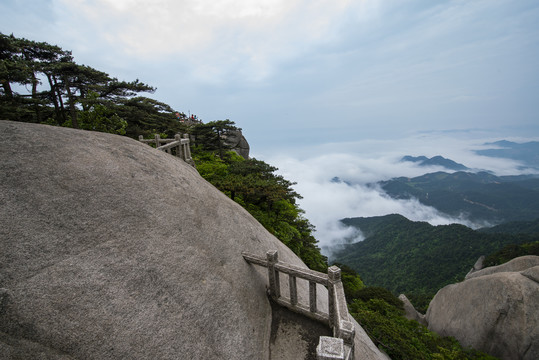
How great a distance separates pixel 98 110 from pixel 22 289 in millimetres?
24157

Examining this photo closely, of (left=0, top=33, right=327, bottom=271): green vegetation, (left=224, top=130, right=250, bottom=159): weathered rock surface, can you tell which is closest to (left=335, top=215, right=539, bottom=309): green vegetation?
(left=0, top=33, right=327, bottom=271): green vegetation

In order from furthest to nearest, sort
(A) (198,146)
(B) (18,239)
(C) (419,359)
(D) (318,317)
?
(A) (198,146)
(C) (419,359)
(D) (318,317)
(B) (18,239)

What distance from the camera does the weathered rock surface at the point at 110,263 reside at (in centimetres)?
459

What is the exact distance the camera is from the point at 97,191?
673 centimetres

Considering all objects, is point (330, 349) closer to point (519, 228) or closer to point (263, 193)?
point (263, 193)

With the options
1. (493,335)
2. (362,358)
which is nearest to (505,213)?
(493,335)

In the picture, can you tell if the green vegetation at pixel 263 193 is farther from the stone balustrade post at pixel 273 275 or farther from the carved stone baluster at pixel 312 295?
the carved stone baluster at pixel 312 295

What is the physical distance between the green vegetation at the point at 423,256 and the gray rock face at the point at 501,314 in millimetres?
27157

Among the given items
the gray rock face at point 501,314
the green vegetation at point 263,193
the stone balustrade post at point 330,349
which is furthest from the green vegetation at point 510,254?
the stone balustrade post at point 330,349

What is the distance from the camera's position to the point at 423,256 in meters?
79.8

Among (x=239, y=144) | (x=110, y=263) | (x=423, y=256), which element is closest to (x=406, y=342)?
(x=110, y=263)

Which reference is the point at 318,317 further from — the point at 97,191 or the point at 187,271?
the point at 97,191

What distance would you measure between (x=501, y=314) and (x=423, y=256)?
246ft

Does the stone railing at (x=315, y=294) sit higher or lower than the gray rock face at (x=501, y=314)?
higher
